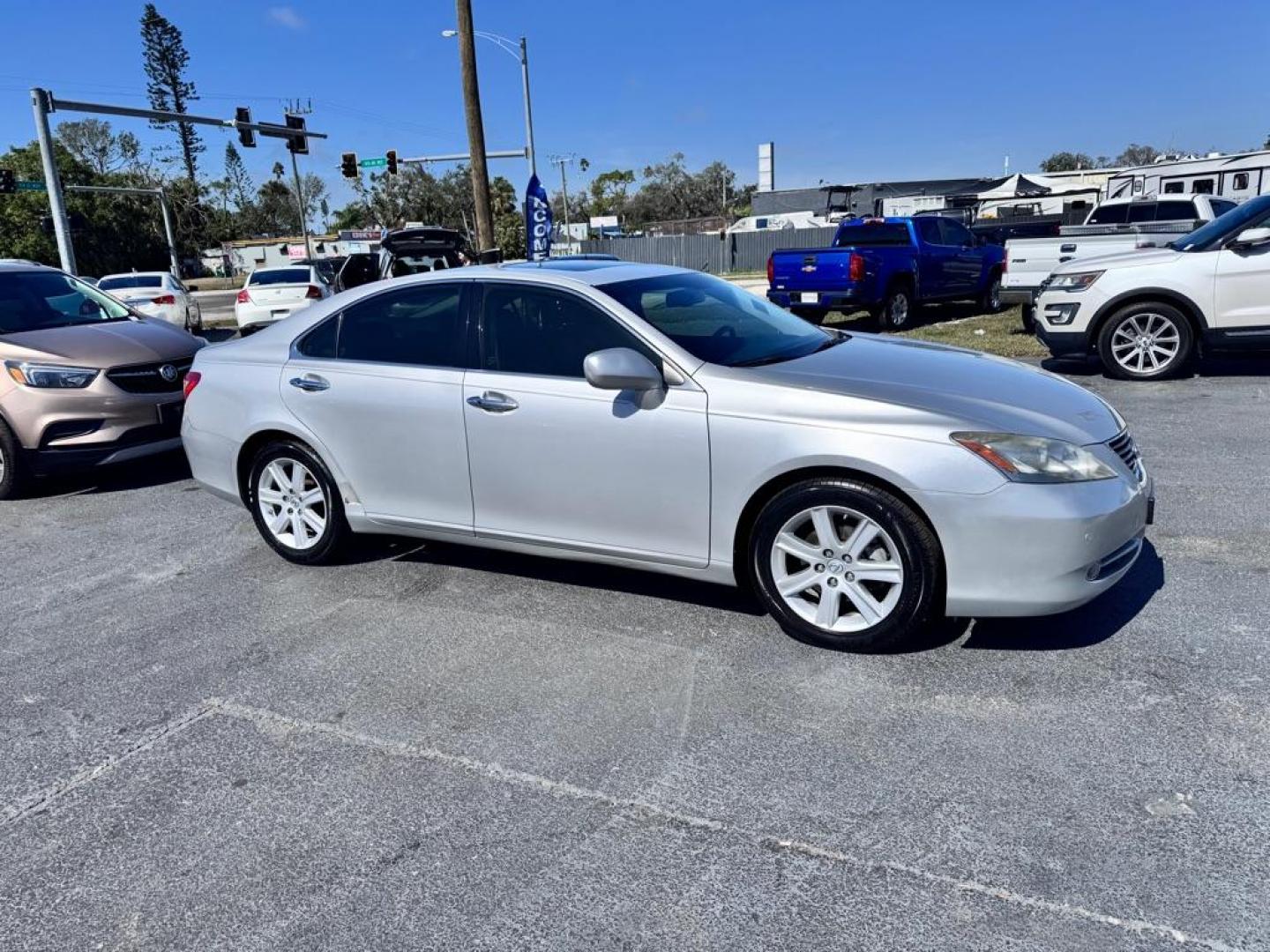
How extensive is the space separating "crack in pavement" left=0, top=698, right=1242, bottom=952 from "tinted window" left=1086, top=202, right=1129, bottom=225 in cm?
1653

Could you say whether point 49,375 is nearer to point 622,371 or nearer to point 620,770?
point 622,371

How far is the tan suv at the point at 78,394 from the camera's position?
270 inches

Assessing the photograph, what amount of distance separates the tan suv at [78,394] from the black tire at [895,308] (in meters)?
10.4

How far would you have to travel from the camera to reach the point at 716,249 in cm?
4584

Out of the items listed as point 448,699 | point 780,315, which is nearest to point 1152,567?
point 780,315

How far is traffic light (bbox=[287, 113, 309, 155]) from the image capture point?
1128 inches

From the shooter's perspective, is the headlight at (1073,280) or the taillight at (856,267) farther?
the taillight at (856,267)

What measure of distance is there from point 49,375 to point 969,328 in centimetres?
1212

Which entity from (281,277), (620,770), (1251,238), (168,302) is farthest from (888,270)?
(168,302)

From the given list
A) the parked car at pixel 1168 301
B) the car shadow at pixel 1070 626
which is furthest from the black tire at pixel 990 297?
the car shadow at pixel 1070 626

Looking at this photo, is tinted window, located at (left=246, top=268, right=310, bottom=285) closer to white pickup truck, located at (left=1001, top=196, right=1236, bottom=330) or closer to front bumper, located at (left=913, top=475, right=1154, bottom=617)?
white pickup truck, located at (left=1001, top=196, right=1236, bottom=330)

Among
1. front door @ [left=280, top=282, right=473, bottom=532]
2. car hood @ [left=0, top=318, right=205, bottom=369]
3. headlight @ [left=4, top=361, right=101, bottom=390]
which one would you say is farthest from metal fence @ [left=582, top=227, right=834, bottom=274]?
front door @ [left=280, top=282, right=473, bottom=532]

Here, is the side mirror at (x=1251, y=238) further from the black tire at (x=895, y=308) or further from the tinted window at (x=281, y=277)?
the tinted window at (x=281, y=277)

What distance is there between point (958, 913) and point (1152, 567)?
281 centimetres
